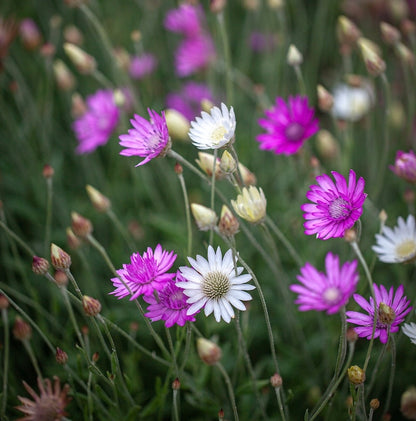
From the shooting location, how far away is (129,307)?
126 cm

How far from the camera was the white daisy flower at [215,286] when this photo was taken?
29.0 inches

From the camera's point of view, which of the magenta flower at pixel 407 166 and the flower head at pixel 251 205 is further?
the magenta flower at pixel 407 166

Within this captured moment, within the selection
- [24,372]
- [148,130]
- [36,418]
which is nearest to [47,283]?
[24,372]

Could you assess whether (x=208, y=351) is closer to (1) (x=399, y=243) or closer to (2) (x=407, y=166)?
(1) (x=399, y=243)

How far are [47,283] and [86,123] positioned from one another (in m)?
0.47

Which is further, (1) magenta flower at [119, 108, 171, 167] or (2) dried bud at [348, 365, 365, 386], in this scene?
(1) magenta flower at [119, 108, 171, 167]

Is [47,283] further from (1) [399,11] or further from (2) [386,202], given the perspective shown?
(1) [399,11]

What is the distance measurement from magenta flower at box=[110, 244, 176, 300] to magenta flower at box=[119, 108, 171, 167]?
169 millimetres

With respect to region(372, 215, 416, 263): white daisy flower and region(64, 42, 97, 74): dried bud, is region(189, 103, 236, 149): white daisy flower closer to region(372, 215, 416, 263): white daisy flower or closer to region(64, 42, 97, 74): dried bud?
region(372, 215, 416, 263): white daisy flower

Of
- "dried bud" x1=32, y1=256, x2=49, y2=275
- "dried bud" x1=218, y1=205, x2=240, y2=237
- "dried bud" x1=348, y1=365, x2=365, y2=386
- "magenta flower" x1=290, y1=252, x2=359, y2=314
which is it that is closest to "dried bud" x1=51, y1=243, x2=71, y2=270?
"dried bud" x1=32, y1=256, x2=49, y2=275

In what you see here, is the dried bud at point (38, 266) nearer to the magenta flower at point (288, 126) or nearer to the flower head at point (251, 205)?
the flower head at point (251, 205)

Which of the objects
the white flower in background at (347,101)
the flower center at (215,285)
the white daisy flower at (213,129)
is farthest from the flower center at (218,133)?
the white flower in background at (347,101)

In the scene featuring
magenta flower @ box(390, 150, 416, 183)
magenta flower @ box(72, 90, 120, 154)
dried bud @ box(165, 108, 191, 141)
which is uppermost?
magenta flower @ box(72, 90, 120, 154)

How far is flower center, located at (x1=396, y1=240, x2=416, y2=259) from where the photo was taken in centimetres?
84
